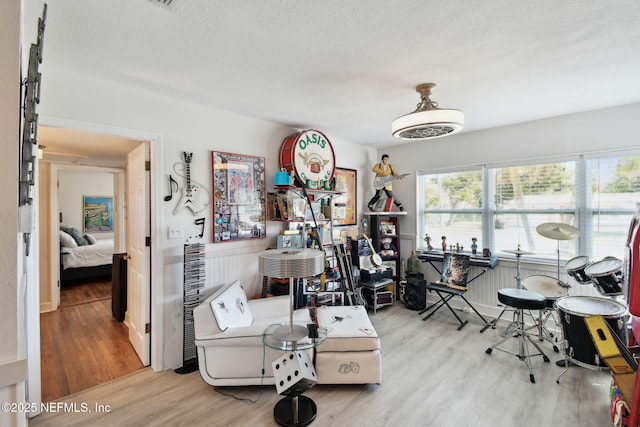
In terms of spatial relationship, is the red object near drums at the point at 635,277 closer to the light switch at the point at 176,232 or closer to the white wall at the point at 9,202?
the white wall at the point at 9,202

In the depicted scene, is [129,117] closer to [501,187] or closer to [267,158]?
[267,158]

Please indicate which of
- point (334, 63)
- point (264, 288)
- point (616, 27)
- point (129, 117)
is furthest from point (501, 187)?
point (129, 117)

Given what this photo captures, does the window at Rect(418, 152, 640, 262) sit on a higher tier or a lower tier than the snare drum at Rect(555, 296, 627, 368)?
higher

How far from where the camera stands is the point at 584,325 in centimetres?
210

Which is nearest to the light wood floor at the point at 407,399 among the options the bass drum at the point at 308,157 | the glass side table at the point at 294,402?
the glass side table at the point at 294,402

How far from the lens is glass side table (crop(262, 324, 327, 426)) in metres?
1.73

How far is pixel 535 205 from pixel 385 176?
1.88 m

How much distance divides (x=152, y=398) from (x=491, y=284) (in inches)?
150

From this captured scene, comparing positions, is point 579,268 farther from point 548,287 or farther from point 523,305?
point 523,305

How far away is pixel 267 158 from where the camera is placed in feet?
10.7

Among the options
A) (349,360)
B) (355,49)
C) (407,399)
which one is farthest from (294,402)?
(355,49)

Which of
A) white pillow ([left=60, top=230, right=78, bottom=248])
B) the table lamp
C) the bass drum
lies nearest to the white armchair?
the table lamp

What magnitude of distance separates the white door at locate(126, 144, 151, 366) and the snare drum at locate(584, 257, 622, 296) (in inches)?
147

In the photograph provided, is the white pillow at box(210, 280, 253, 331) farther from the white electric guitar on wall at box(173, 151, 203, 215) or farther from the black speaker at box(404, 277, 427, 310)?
the black speaker at box(404, 277, 427, 310)
